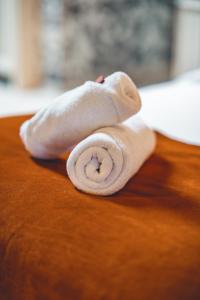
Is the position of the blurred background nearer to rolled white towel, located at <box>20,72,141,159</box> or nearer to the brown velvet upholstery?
rolled white towel, located at <box>20,72,141,159</box>

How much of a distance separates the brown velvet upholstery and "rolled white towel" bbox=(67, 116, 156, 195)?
0.07 feet

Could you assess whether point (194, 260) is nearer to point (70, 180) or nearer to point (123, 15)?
point (70, 180)

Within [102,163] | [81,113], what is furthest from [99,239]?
[81,113]

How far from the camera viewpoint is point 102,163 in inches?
34.7

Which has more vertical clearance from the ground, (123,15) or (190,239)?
(190,239)

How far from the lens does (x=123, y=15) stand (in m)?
3.76

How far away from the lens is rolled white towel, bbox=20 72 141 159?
3.18ft

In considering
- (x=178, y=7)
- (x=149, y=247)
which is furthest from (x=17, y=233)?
(x=178, y=7)

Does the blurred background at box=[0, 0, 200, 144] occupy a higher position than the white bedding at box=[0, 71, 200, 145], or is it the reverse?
the white bedding at box=[0, 71, 200, 145]

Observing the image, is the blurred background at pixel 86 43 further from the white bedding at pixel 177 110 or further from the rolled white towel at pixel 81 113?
the rolled white towel at pixel 81 113

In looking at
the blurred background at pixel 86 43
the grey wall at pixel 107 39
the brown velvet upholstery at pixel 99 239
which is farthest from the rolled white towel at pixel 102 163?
the grey wall at pixel 107 39

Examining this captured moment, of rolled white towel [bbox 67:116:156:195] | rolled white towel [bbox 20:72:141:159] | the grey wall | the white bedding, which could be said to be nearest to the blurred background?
the grey wall

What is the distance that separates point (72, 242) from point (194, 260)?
20 centimetres

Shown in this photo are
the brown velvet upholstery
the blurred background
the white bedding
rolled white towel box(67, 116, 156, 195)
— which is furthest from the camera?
the blurred background
